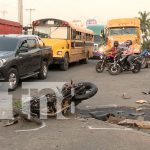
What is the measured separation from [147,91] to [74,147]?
24.5ft

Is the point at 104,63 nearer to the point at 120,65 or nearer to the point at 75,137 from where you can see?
the point at 120,65

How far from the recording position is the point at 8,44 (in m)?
14.9

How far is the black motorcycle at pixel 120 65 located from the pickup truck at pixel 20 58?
355 centimetres

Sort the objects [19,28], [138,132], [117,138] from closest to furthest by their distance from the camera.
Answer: [117,138] → [138,132] → [19,28]

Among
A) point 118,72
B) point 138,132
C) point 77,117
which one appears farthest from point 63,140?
point 118,72

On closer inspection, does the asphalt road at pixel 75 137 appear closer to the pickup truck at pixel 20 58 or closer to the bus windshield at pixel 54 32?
the pickup truck at pixel 20 58

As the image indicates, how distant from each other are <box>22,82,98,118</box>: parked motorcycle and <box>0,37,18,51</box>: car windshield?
17.8ft

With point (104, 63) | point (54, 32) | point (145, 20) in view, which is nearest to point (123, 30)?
point (54, 32)

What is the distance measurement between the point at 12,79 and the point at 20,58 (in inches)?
35.7

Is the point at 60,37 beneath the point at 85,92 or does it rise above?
above

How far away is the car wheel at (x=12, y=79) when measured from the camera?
44.9 feet

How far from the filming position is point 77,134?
7672 millimetres

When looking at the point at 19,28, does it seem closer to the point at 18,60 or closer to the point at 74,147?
the point at 18,60

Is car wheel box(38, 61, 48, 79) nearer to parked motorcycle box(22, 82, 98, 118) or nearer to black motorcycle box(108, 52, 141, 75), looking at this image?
black motorcycle box(108, 52, 141, 75)
